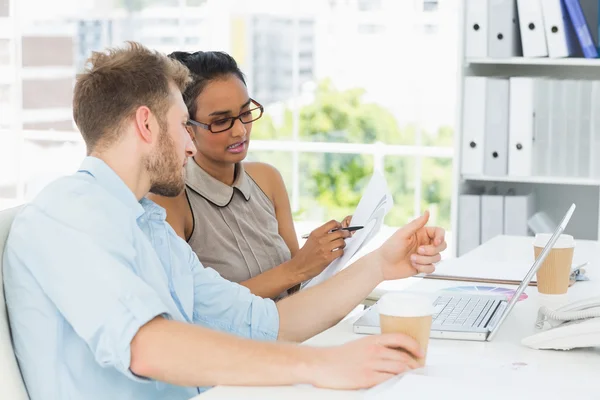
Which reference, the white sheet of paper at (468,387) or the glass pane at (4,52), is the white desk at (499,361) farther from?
the glass pane at (4,52)

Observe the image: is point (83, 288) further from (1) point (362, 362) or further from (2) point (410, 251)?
(2) point (410, 251)

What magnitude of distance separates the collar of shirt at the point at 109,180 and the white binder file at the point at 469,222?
6.97 ft

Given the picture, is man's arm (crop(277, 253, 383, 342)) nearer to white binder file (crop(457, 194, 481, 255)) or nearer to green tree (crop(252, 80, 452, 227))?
white binder file (crop(457, 194, 481, 255))

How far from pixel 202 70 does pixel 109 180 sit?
0.74m

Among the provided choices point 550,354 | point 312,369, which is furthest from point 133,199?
point 550,354

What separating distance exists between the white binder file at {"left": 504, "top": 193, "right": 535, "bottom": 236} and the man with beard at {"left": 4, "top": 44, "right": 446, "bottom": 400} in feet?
6.45

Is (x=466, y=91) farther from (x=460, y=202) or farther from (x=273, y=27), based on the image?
(x=273, y=27)

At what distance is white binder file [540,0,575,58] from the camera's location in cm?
309

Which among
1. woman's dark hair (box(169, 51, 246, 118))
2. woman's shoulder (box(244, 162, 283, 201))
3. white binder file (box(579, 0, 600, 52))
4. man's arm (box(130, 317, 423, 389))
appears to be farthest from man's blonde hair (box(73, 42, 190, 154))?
white binder file (box(579, 0, 600, 52))

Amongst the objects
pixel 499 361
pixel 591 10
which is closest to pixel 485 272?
pixel 499 361

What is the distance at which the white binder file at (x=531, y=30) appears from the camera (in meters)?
3.13

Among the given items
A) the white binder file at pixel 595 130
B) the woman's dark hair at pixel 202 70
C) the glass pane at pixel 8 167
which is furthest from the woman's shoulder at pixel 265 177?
the glass pane at pixel 8 167

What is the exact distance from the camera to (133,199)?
135cm

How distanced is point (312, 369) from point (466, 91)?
7.43 ft
